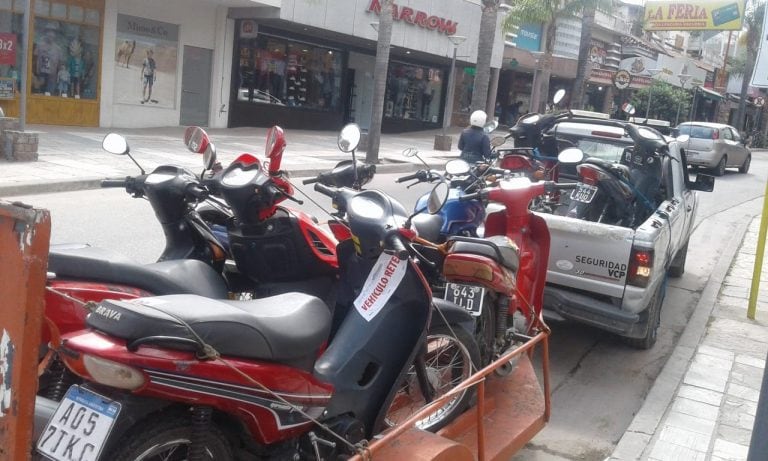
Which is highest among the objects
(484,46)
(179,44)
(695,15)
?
(695,15)

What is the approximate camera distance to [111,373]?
2.20m

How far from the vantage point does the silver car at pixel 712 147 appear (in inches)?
891

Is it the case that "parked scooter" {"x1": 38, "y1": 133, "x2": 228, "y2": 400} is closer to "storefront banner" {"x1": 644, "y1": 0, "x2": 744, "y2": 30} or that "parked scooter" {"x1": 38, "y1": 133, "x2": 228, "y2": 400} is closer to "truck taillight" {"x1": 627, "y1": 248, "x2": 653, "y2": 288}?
"truck taillight" {"x1": 627, "y1": 248, "x2": 653, "y2": 288}

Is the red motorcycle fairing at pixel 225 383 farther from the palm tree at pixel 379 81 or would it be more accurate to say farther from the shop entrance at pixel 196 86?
the shop entrance at pixel 196 86

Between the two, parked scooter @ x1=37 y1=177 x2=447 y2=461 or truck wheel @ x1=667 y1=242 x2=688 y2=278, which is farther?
truck wheel @ x1=667 y1=242 x2=688 y2=278

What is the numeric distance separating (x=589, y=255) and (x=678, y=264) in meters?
3.55

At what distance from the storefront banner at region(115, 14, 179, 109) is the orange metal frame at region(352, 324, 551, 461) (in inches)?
645

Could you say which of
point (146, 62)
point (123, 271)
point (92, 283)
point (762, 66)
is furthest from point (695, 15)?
point (92, 283)

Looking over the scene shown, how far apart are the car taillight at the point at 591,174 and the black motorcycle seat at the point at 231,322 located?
4415 millimetres

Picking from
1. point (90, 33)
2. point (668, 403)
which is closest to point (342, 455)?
point (668, 403)

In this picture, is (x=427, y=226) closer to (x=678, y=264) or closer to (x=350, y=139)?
(x=350, y=139)

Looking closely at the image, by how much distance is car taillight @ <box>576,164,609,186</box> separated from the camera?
6.74 meters

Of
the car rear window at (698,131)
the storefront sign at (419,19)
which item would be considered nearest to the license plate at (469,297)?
the storefront sign at (419,19)

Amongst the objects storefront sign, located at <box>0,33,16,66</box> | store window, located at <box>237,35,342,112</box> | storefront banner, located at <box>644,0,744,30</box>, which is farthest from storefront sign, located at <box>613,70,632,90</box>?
storefront sign, located at <box>0,33,16,66</box>
